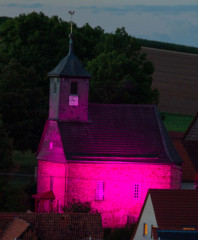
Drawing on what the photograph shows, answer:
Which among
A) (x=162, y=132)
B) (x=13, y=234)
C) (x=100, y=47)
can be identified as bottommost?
(x=13, y=234)

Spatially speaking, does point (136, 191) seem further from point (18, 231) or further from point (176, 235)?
point (18, 231)

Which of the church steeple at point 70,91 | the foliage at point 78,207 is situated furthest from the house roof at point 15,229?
the church steeple at point 70,91

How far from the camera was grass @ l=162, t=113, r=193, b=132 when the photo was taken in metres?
107

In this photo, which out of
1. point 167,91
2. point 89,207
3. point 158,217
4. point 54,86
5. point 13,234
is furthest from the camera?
point 167,91

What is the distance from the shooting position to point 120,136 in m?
82.6

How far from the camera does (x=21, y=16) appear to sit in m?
105

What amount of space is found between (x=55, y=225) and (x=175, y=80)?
54844mm

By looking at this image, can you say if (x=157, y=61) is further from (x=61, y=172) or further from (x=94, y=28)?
(x=61, y=172)

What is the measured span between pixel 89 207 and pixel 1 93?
17.5m

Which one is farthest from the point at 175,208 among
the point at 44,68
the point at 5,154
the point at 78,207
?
the point at 44,68

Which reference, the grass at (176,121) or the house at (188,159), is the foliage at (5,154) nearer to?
the house at (188,159)

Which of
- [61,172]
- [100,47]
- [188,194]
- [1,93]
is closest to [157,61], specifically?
[100,47]

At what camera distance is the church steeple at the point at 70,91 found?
82.4 metres

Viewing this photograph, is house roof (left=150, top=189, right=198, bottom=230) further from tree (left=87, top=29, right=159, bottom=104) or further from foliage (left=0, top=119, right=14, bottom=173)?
tree (left=87, top=29, right=159, bottom=104)
